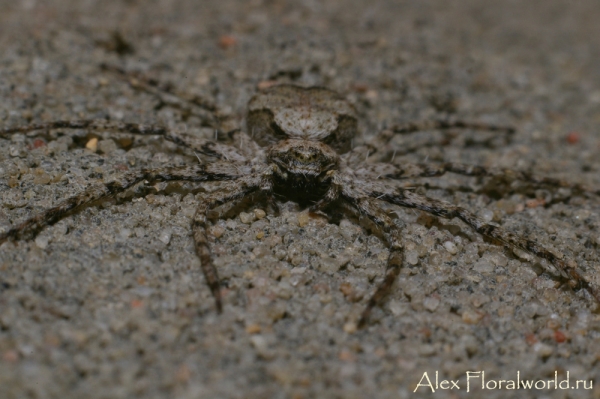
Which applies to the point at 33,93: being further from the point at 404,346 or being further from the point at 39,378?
the point at 404,346

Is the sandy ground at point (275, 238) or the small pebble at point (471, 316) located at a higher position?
the sandy ground at point (275, 238)

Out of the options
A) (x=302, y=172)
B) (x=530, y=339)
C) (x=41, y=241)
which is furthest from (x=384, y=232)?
(x=41, y=241)

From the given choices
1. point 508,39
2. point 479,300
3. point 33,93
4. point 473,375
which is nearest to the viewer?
point 473,375

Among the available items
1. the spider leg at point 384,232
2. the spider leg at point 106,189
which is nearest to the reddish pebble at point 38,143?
the spider leg at point 106,189

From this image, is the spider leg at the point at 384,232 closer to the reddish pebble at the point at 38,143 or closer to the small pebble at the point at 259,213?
the small pebble at the point at 259,213

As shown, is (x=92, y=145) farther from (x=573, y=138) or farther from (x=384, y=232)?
(x=573, y=138)

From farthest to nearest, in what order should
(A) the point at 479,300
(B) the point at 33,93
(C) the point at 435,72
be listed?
(C) the point at 435,72
(B) the point at 33,93
(A) the point at 479,300

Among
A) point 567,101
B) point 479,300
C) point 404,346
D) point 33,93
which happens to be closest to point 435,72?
point 567,101
